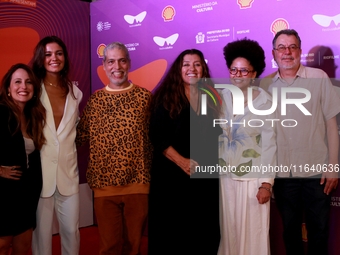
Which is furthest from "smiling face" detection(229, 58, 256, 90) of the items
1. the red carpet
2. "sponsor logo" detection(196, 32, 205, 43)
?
the red carpet

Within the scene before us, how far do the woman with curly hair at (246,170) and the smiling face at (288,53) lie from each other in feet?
0.74

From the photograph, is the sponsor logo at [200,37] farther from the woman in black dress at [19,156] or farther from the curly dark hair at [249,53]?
the woman in black dress at [19,156]

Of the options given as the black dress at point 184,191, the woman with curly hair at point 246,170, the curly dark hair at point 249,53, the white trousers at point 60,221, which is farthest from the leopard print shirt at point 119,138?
the curly dark hair at point 249,53

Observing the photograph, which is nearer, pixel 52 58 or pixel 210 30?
pixel 52 58

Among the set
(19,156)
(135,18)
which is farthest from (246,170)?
(135,18)

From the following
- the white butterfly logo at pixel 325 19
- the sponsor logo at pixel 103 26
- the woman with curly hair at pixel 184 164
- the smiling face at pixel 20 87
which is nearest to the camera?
the smiling face at pixel 20 87

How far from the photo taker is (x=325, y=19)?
10.5ft

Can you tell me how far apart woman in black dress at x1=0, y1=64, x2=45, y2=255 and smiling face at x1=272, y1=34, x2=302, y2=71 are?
172 cm

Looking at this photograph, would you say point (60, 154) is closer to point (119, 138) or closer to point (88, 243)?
point (119, 138)

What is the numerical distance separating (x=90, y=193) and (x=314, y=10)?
3252mm

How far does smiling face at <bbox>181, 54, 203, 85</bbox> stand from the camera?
2.88 metres

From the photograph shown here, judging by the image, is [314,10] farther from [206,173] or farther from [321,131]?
[206,173]

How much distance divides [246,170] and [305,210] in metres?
0.58

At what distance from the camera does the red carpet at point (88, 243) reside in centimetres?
396
